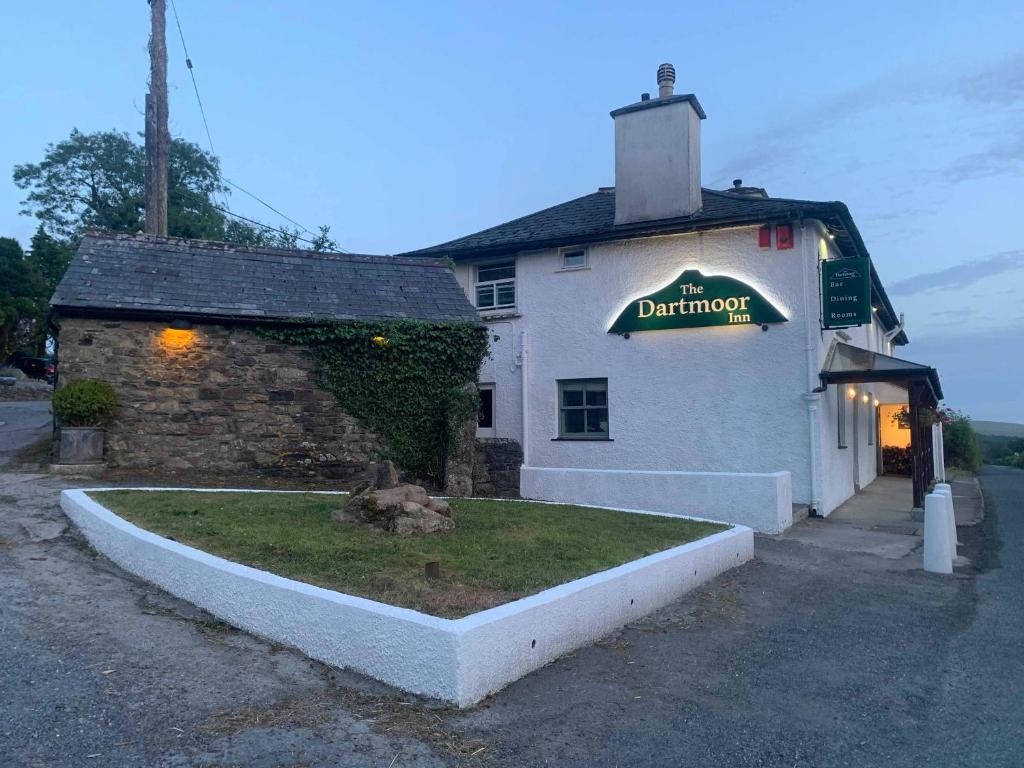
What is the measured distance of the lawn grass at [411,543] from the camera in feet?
18.3

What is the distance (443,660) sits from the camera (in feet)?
14.2

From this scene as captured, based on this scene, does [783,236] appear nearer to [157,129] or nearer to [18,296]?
[157,129]

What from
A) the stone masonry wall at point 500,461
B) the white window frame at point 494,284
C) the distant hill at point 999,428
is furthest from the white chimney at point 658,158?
the distant hill at point 999,428

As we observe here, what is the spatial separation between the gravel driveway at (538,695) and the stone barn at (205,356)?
5.79m

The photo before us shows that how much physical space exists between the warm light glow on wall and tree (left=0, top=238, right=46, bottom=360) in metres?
27.0

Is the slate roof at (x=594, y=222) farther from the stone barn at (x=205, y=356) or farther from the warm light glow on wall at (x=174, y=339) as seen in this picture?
the warm light glow on wall at (x=174, y=339)

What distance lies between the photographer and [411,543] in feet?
23.2

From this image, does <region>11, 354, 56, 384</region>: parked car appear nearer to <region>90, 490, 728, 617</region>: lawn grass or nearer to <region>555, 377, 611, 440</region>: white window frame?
<region>555, 377, 611, 440</region>: white window frame

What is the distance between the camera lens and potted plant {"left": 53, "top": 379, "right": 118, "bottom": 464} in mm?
11305

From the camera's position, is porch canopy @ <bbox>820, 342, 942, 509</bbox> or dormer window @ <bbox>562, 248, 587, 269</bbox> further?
dormer window @ <bbox>562, 248, 587, 269</bbox>

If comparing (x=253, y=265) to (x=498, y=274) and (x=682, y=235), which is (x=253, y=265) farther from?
(x=682, y=235)

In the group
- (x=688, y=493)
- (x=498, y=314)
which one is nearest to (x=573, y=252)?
(x=498, y=314)

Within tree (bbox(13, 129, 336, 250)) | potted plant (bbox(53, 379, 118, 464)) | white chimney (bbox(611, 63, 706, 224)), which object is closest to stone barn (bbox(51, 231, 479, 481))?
potted plant (bbox(53, 379, 118, 464))

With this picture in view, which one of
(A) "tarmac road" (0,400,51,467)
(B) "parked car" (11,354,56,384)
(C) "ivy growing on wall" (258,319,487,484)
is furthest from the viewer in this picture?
(B) "parked car" (11,354,56,384)
